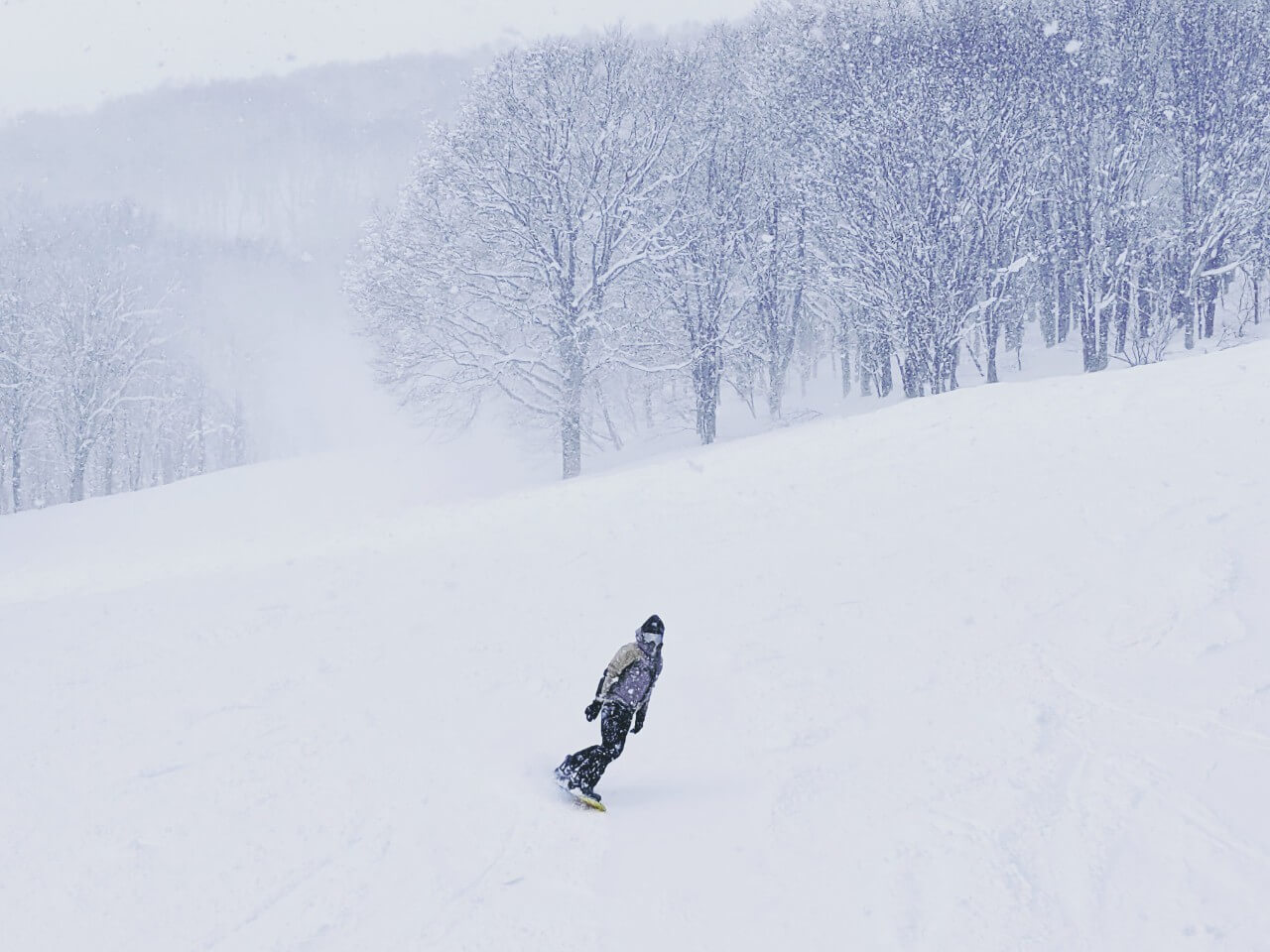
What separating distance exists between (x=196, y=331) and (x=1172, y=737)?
7396 centimetres

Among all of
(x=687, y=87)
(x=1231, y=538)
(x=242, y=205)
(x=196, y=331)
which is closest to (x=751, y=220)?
(x=687, y=87)

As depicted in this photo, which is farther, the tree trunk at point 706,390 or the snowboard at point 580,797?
the tree trunk at point 706,390

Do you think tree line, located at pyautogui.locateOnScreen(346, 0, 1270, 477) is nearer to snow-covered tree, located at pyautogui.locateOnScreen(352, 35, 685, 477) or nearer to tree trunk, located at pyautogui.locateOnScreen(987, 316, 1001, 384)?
snow-covered tree, located at pyautogui.locateOnScreen(352, 35, 685, 477)

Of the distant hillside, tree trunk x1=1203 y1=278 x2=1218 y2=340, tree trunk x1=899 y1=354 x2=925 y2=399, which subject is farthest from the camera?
the distant hillside

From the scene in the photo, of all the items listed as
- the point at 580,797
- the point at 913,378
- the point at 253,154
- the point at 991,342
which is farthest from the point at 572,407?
the point at 253,154

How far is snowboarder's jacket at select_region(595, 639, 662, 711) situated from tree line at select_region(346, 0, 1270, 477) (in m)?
17.2

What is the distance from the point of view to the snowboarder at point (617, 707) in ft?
19.8

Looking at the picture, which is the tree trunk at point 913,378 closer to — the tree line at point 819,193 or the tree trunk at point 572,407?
the tree line at point 819,193

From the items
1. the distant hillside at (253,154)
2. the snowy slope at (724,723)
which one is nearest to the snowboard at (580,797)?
the snowy slope at (724,723)

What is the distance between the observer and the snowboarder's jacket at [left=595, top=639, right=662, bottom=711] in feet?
20.0

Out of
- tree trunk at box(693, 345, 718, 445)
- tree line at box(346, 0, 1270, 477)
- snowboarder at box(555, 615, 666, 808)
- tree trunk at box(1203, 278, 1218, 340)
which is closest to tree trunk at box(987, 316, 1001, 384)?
tree line at box(346, 0, 1270, 477)

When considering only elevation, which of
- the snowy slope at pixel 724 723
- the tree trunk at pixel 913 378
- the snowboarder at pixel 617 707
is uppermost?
the tree trunk at pixel 913 378

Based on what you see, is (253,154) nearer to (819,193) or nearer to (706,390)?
(706,390)

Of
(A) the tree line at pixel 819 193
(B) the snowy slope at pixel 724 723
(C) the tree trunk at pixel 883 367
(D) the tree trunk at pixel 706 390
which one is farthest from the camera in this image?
(C) the tree trunk at pixel 883 367
